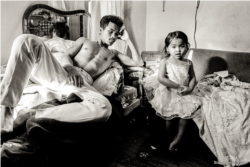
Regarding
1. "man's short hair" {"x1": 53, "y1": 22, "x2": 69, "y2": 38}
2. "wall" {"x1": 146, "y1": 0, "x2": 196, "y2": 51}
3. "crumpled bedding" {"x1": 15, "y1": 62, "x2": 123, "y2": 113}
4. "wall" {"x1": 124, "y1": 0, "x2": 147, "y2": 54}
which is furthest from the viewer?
"wall" {"x1": 124, "y1": 0, "x2": 147, "y2": 54}

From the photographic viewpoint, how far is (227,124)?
4.92 feet

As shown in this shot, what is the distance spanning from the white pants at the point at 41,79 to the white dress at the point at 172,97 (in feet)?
1.84

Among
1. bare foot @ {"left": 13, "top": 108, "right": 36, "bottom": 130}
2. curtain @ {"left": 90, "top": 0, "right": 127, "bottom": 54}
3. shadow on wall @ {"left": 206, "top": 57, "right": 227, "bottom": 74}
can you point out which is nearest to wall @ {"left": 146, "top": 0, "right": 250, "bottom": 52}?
shadow on wall @ {"left": 206, "top": 57, "right": 227, "bottom": 74}

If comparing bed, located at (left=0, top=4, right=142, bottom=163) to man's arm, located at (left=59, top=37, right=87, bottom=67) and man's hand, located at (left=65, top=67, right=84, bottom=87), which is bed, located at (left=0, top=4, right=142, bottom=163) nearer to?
man's hand, located at (left=65, top=67, right=84, bottom=87)

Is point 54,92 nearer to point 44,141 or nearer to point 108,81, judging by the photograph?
point 44,141

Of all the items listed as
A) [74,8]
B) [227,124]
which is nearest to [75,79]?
[227,124]

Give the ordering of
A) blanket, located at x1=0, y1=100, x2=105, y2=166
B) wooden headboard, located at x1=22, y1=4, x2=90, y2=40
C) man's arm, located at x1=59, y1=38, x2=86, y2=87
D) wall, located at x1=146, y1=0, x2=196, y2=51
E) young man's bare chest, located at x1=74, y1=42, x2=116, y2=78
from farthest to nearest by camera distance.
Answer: wall, located at x1=146, y1=0, x2=196, y2=51
wooden headboard, located at x1=22, y1=4, x2=90, y2=40
young man's bare chest, located at x1=74, y1=42, x2=116, y2=78
man's arm, located at x1=59, y1=38, x2=86, y2=87
blanket, located at x1=0, y1=100, x2=105, y2=166

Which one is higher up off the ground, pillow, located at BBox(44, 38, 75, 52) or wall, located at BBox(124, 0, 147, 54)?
wall, located at BBox(124, 0, 147, 54)

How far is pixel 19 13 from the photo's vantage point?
201cm

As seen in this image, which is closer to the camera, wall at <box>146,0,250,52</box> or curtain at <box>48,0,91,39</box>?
curtain at <box>48,0,91,39</box>

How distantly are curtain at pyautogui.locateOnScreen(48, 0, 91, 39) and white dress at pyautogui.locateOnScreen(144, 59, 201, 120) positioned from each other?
3.80 ft

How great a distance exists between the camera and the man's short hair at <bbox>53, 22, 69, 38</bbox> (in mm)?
2235

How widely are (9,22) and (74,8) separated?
836 mm

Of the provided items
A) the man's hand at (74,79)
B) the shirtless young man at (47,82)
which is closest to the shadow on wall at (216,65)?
the shirtless young man at (47,82)
